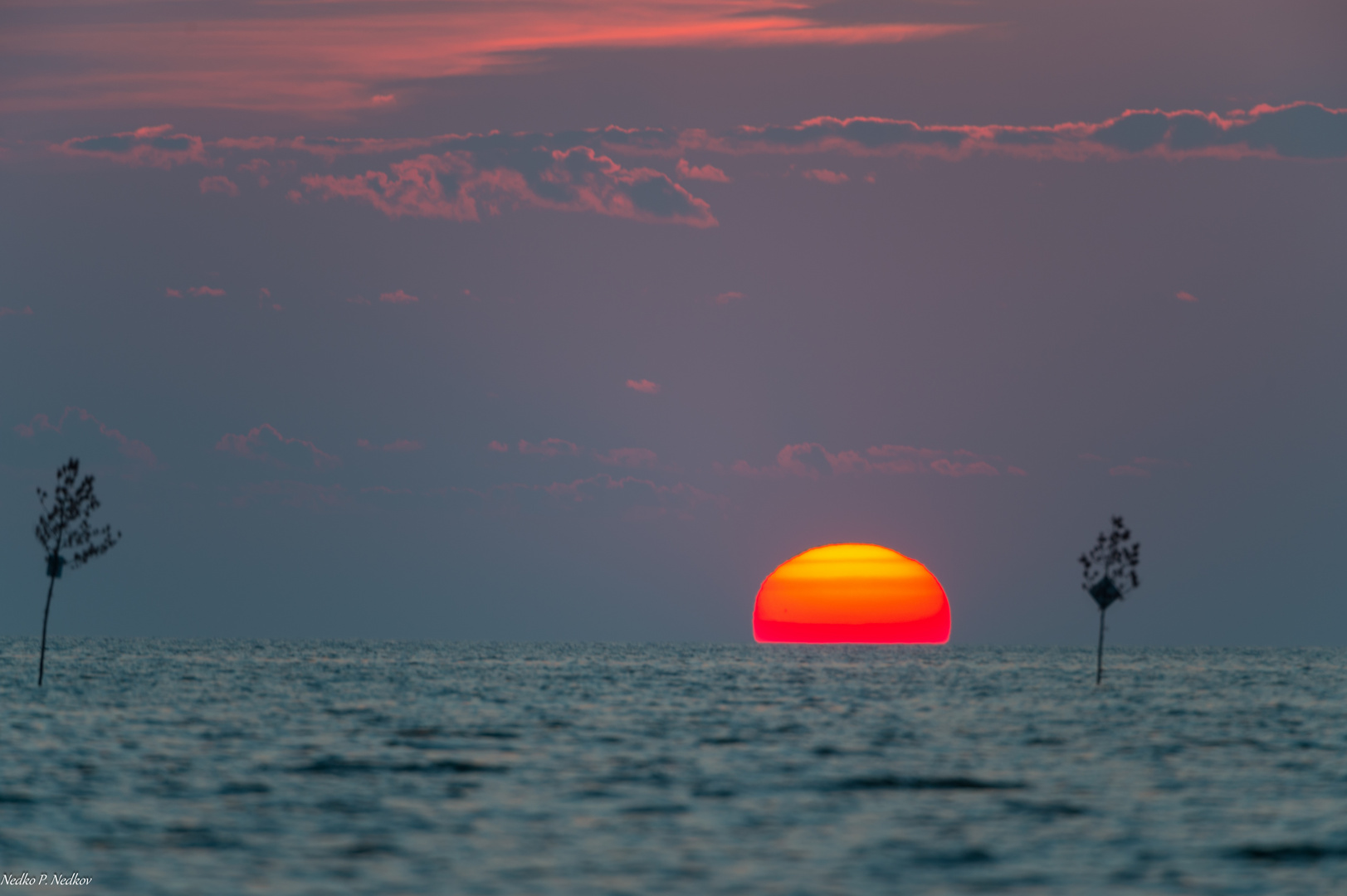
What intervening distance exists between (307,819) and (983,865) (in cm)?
1310

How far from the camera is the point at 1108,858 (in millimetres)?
24094

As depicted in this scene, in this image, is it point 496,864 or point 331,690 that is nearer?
point 496,864

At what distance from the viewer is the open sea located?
22.8 m

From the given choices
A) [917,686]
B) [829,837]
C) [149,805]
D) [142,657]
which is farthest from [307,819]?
[142,657]

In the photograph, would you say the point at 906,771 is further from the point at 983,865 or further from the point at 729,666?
the point at 729,666

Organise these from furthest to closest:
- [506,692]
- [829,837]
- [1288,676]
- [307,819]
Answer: [1288,676] → [506,692] → [307,819] → [829,837]

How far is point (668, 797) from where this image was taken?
3130 cm

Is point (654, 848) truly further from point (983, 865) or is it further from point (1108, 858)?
point (1108, 858)

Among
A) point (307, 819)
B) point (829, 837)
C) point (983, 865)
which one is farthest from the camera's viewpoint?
point (307, 819)

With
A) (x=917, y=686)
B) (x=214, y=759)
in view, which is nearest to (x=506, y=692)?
(x=917, y=686)

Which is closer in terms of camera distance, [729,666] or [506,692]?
[506,692]

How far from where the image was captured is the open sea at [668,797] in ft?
74.6

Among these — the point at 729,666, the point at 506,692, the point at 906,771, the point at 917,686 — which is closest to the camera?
the point at 906,771

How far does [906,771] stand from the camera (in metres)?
36.7
